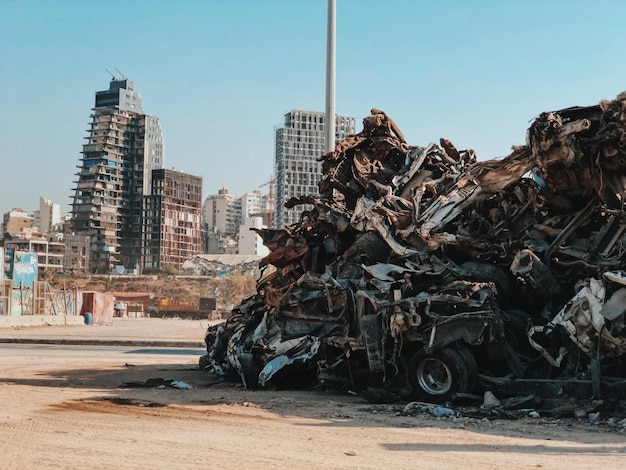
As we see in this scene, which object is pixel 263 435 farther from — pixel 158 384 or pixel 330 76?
pixel 330 76

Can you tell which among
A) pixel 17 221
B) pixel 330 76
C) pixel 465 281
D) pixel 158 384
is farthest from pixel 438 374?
pixel 17 221

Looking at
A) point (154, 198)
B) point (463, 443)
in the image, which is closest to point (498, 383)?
point (463, 443)

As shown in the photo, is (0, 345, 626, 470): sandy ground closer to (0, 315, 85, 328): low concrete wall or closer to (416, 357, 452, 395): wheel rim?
(416, 357, 452, 395): wheel rim

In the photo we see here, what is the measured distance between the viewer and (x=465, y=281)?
34.8ft

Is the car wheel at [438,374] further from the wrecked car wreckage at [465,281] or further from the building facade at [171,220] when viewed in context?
the building facade at [171,220]

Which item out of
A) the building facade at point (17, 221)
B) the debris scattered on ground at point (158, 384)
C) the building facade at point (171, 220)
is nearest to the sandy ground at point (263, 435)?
the debris scattered on ground at point (158, 384)

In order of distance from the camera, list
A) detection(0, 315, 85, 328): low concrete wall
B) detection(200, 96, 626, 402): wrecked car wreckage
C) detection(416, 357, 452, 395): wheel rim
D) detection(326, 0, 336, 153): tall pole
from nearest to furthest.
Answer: detection(200, 96, 626, 402): wrecked car wreckage
detection(416, 357, 452, 395): wheel rim
detection(326, 0, 336, 153): tall pole
detection(0, 315, 85, 328): low concrete wall

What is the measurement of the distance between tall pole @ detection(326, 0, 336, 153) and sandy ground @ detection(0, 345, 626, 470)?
9.69 meters

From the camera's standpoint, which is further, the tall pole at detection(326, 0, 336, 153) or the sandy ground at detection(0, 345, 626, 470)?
the tall pole at detection(326, 0, 336, 153)

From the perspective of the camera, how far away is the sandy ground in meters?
6.41

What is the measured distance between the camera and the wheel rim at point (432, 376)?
33.0ft

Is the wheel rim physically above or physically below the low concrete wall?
above

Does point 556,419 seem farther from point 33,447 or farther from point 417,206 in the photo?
point 33,447

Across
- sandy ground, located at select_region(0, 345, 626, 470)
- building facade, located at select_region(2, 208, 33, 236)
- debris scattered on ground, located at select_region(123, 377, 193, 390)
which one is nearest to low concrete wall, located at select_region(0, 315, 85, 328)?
debris scattered on ground, located at select_region(123, 377, 193, 390)
